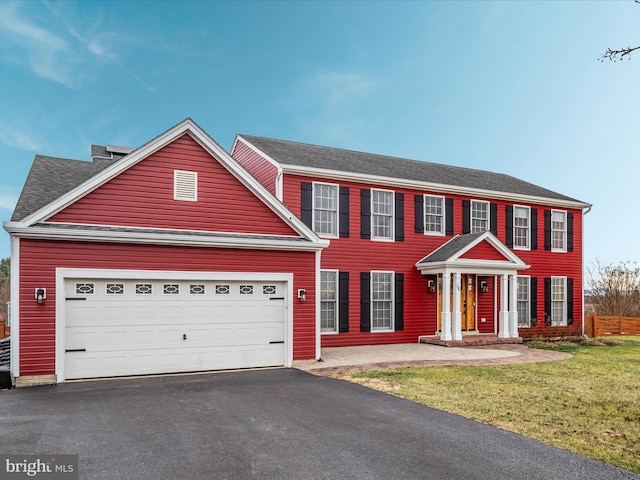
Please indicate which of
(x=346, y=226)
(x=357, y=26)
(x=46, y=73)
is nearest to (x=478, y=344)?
(x=346, y=226)

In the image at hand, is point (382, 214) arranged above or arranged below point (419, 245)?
above

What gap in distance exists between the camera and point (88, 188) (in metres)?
9.72

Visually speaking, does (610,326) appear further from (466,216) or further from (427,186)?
(427,186)

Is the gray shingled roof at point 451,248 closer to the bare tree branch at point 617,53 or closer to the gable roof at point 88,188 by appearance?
the gable roof at point 88,188

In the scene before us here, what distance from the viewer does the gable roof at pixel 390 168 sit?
51.6ft

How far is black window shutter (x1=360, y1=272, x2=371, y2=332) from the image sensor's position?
1550cm

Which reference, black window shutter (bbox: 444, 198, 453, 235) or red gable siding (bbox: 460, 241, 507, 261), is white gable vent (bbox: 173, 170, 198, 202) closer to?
red gable siding (bbox: 460, 241, 507, 261)

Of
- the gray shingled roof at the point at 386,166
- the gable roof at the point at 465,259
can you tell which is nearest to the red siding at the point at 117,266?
the gray shingled roof at the point at 386,166

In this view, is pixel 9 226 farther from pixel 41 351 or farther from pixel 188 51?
pixel 188 51

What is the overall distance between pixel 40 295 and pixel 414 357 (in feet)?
30.0

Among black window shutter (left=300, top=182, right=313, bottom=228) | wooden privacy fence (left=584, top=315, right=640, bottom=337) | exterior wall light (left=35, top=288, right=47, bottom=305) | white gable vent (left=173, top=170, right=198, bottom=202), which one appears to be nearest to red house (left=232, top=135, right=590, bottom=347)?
black window shutter (left=300, top=182, right=313, bottom=228)

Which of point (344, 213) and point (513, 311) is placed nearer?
point (344, 213)

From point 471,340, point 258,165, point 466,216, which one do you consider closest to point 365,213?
point 258,165

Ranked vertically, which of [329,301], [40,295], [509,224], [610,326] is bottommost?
[610,326]
